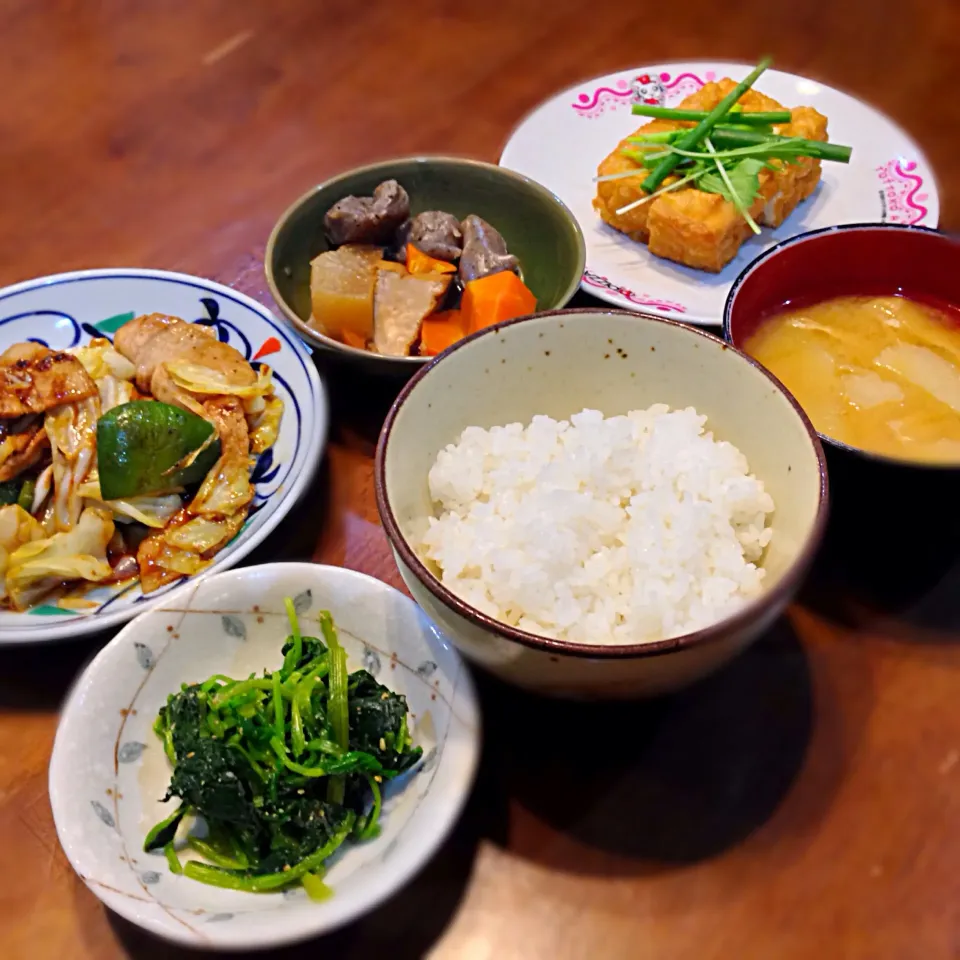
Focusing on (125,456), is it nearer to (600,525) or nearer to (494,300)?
(494,300)

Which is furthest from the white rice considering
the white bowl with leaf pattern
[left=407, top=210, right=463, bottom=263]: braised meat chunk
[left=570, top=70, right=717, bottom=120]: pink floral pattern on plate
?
[left=570, top=70, right=717, bottom=120]: pink floral pattern on plate

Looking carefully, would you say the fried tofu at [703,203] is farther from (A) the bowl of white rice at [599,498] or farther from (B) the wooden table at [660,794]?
(A) the bowl of white rice at [599,498]

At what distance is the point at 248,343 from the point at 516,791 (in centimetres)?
119

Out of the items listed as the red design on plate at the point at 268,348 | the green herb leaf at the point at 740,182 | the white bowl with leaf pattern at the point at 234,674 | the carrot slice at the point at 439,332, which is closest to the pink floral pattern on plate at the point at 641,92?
the green herb leaf at the point at 740,182

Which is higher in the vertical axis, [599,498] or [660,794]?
[599,498]

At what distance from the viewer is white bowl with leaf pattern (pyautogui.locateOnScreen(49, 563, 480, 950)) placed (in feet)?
3.68

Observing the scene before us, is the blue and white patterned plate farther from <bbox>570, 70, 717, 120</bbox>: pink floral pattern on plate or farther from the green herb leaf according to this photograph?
<bbox>570, 70, 717, 120</bbox>: pink floral pattern on plate

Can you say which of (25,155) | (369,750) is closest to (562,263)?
(369,750)

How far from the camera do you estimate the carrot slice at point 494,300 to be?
1891 millimetres

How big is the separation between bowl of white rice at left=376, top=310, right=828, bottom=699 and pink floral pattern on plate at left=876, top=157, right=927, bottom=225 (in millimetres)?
1212

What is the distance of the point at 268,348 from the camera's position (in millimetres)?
1950

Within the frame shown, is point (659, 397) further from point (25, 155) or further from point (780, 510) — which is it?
point (25, 155)

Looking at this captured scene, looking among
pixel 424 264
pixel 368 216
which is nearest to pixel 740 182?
pixel 424 264

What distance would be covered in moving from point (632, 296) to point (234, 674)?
1312mm
